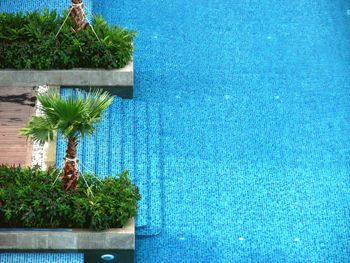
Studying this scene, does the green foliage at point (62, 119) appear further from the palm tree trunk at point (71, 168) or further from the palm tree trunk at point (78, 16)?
the palm tree trunk at point (78, 16)

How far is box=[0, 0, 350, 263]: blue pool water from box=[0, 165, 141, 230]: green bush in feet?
2.59

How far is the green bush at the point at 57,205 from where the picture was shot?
29.3 feet

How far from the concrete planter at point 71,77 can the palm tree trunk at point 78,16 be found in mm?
595

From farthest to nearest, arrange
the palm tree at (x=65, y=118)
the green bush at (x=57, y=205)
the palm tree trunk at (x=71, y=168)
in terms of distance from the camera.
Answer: the green bush at (x=57, y=205) → the palm tree trunk at (x=71, y=168) → the palm tree at (x=65, y=118)

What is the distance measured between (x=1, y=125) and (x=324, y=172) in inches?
159

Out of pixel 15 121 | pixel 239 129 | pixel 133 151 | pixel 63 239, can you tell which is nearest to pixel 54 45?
pixel 15 121

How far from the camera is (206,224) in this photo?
32.8ft

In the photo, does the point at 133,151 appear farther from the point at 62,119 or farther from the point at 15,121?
the point at 62,119

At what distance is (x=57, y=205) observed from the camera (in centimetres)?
894

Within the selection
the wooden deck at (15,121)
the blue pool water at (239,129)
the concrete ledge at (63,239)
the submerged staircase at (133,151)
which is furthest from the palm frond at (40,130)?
the blue pool water at (239,129)

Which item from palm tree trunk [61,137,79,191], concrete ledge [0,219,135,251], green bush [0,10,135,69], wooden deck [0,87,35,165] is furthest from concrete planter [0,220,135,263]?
green bush [0,10,135,69]

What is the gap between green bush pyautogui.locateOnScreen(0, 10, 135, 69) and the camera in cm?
1074

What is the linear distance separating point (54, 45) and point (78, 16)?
480mm

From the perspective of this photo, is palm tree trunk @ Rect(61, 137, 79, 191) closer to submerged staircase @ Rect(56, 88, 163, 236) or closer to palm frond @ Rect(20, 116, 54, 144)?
palm frond @ Rect(20, 116, 54, 144)
